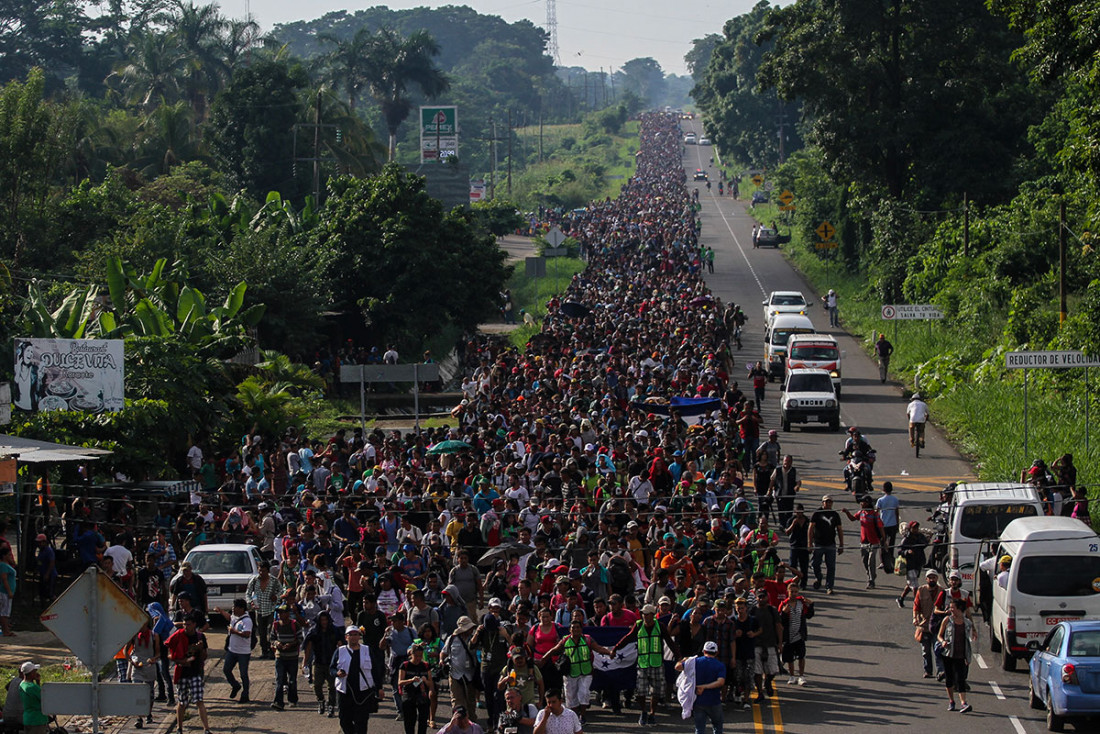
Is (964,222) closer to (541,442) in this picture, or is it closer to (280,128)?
(541,442)

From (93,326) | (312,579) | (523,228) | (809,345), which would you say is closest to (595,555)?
(312,579)

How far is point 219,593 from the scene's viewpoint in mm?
20484

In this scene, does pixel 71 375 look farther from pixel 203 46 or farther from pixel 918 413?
pixel 203 46

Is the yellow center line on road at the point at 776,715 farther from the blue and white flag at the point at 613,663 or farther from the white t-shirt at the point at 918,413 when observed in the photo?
the white t-shirt at the point at 918,413

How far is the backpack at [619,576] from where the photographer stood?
59.0 ft

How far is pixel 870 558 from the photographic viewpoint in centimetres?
2148

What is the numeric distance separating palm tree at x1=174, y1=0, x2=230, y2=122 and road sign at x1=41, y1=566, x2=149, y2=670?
80401 millimetres

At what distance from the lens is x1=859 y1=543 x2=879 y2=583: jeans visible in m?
21.4

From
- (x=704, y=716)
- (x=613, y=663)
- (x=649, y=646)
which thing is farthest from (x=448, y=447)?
(x=704, y=716)

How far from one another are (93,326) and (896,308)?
20.1 meters

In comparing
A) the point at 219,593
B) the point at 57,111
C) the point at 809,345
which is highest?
the point at 57,111

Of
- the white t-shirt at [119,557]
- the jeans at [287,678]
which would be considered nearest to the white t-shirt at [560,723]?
the jeans at [287,678]

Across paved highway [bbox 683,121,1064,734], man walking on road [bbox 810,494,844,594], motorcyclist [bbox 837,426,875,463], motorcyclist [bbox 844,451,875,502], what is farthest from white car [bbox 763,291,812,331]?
man walking on road [bbox 810,494,844,594]

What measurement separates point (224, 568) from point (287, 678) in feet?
13.1
